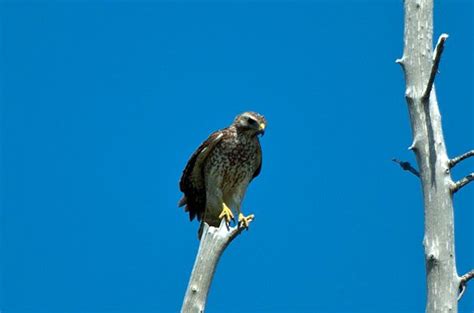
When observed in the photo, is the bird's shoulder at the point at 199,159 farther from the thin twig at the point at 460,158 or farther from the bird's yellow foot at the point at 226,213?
the thin twig at the point at 460,158

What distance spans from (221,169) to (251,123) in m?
0.63

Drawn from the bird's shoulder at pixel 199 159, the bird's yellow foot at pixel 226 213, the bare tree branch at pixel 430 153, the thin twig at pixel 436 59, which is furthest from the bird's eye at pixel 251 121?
the thin twig at pixel 436 59

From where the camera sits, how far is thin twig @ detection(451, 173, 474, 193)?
6402mm

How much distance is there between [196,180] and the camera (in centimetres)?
1009

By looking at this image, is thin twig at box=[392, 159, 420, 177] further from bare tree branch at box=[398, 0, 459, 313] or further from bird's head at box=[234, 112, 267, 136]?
bird's head at box=[234, 112, 267, 136]

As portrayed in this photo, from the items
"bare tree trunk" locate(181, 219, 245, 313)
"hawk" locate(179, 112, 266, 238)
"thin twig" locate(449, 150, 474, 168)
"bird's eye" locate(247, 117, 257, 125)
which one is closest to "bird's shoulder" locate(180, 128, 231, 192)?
"hawk" locate(179, 112, 266, 238)

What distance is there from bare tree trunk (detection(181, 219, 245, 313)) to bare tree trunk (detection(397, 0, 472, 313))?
1.51 m

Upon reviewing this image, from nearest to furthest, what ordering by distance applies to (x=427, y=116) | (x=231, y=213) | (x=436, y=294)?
(x=436, y=294) → (x=427, y=116) → (x=231, y=213)

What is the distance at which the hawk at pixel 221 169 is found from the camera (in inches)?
389

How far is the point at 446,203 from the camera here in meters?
6.41

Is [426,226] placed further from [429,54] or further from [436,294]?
[429,54]

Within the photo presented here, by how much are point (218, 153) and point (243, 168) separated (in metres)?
0.35

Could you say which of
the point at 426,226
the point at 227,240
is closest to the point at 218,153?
the point at 227,240

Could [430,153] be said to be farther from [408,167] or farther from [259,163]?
[259,163]
